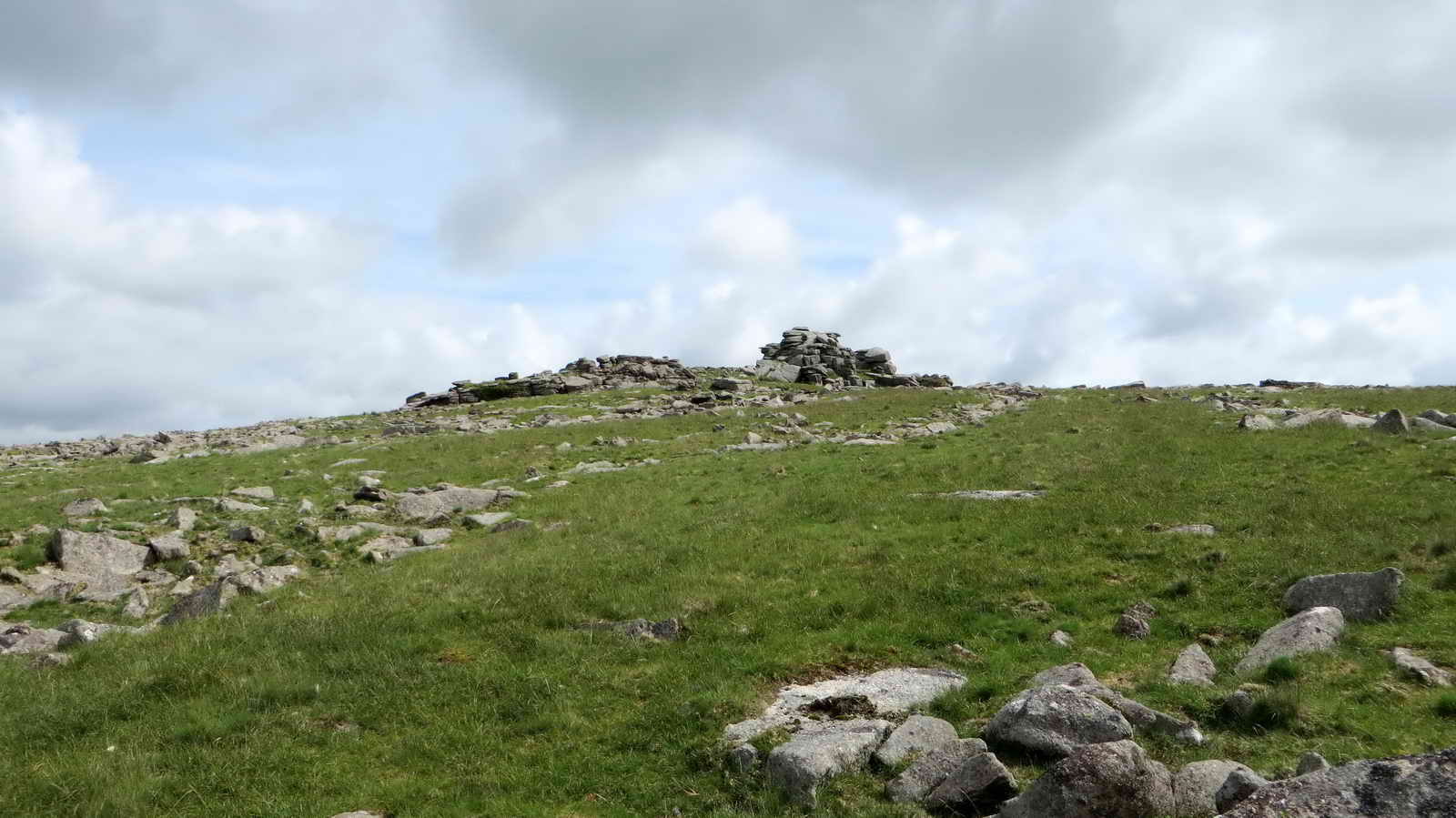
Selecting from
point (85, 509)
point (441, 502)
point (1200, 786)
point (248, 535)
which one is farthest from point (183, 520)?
point (1200, 786)

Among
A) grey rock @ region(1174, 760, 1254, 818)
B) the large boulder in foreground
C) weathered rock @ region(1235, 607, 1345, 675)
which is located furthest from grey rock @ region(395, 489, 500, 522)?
the large boulder in foreground

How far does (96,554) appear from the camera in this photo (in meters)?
24.9

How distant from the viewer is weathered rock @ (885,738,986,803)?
10.2 m

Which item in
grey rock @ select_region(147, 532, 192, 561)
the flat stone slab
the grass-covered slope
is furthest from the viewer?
grey rock @ select_region(147, 532, 192, 561)

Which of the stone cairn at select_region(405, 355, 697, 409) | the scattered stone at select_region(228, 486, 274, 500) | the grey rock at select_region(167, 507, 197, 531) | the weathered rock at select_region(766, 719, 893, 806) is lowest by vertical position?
the weathered rock at select_region(766, 719, 893, 806)

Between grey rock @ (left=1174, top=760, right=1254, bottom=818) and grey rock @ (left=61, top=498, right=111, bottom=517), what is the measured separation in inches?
1340

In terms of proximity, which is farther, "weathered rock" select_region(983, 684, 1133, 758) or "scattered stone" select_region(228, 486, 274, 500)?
"scattered stone" select_region(228, 486, 274, 500)

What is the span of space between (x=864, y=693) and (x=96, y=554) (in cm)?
2340

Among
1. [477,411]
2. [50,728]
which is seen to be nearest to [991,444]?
[50,728]

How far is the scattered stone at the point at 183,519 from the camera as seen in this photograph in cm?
2817

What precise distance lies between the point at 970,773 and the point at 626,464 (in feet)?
103

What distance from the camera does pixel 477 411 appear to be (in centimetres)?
7331

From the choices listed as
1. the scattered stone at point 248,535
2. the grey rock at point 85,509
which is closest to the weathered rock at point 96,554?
the scattered stone at point 248,535

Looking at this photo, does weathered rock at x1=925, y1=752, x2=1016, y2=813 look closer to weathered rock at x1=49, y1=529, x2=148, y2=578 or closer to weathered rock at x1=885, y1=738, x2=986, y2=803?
weathered rock at x1=885, y1=738, x2=986, y2=803
